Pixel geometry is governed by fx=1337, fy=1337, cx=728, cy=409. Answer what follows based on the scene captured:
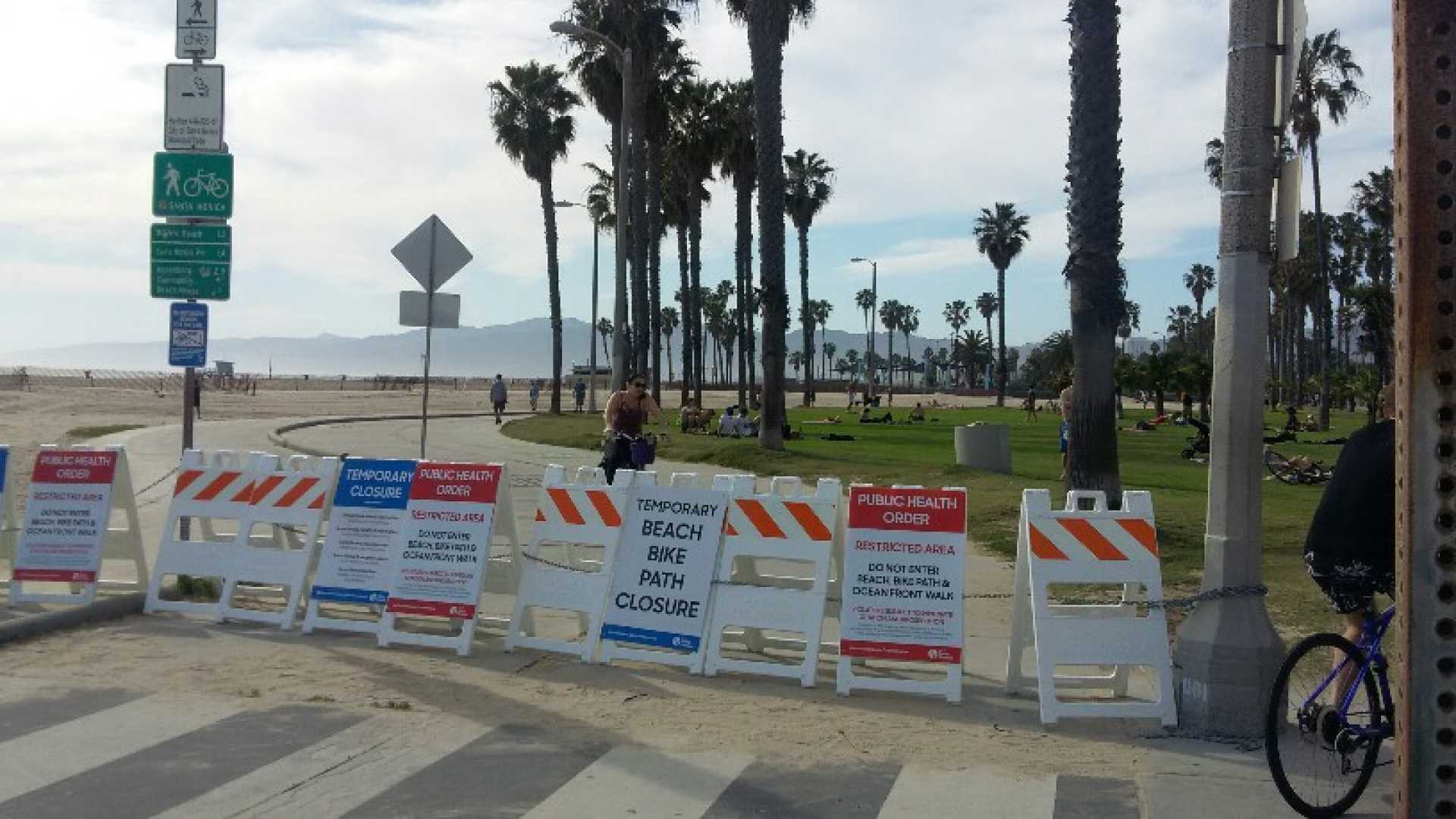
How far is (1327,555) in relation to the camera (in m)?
6.05

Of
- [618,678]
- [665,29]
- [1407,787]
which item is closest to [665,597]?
[618,678]

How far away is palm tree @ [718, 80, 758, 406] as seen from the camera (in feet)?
179

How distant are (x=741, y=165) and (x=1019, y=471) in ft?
107

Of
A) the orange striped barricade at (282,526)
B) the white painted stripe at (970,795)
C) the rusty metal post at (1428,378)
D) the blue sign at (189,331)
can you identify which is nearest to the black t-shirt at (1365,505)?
the white painted stripe at (970,795)

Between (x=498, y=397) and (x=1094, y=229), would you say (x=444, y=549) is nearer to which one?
(x=1094, y=229)

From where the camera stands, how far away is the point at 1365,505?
19.3 feet

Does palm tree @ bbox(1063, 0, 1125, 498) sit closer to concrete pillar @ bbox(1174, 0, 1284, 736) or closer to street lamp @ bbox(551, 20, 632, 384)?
concrete pillar @ bbox(1174, 0, 1284, 736)

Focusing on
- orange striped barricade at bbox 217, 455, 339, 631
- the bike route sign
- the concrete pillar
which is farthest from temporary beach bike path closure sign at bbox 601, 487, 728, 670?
the bike route sign

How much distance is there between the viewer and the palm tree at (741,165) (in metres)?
54.5

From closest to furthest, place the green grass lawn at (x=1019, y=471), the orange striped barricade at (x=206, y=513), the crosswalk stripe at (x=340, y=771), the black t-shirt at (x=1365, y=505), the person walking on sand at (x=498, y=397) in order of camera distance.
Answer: the crosswalk stripe at (x=340, y=771), the black t-shirt at (x=1365, y=505), the orange striped barricade at (x=206, y=513), the green grass lawn at (x=1019, y=471), the person walking on sand at (x=498, y=397)

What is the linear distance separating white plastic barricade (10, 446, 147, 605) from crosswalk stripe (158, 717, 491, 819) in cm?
420

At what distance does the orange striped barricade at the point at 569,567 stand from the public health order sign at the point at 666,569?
94 mm

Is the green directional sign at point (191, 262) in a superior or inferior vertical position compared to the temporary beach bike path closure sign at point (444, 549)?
superior

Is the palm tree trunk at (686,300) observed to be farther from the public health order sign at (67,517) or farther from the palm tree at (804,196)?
the public health order sign at (67,517)
